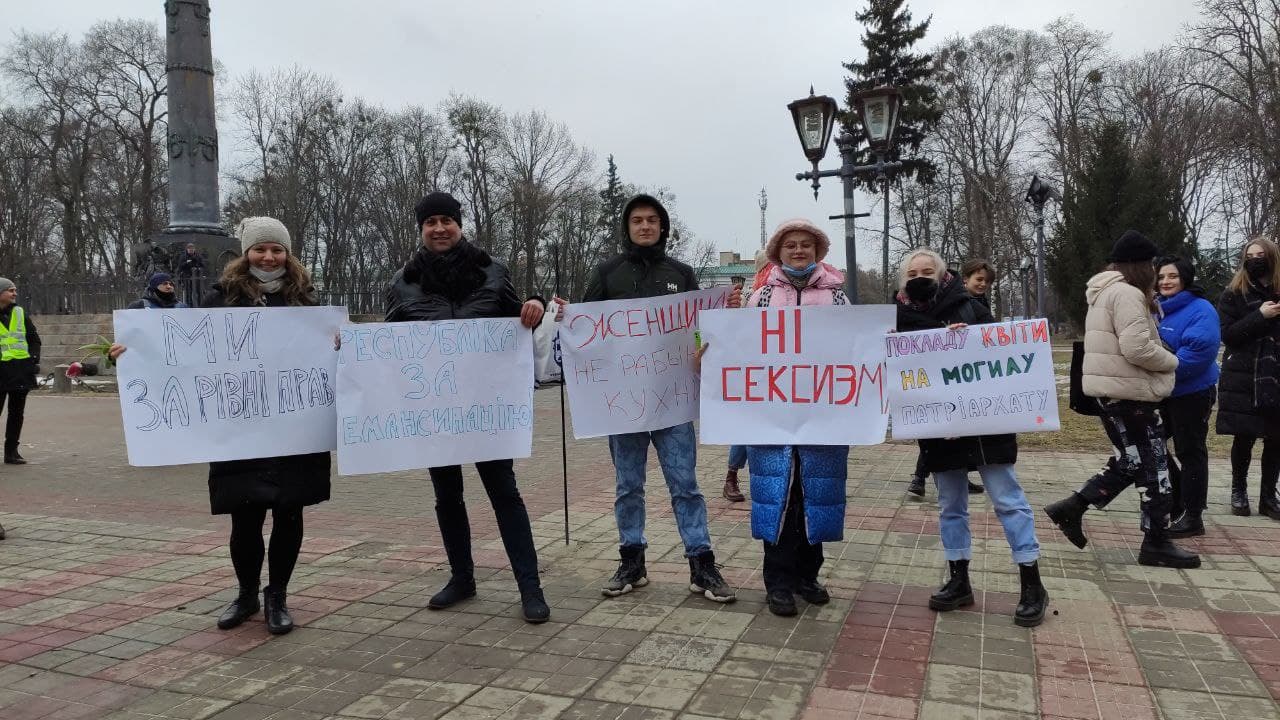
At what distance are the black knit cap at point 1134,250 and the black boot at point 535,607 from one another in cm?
355

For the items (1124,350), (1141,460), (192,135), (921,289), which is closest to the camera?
(921,289)

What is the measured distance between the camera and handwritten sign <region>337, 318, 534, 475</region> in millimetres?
4113

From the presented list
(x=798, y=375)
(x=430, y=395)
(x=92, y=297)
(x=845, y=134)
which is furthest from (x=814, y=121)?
(x=92, y=297)

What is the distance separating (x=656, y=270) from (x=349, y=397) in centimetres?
169

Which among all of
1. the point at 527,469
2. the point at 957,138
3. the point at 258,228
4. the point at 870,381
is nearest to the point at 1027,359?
the point at 870,381

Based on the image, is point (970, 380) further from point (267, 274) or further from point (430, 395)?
point (267, 274)

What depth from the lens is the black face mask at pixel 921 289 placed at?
4.08 metres

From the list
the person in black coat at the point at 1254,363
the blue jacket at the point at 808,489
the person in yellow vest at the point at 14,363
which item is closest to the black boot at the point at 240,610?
the blue jacket at the point at 808,489

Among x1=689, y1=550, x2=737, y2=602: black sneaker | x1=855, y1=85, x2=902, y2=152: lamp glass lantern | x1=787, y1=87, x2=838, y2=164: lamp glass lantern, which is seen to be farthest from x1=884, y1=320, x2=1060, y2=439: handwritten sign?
x1=855, y1=85, x2=902, y2=152: lamp glass lantern

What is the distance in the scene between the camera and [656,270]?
178 inches

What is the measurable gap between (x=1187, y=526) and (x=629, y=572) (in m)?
3.72

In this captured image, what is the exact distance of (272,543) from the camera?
412 centimetres

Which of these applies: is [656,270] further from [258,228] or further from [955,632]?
[955,632]

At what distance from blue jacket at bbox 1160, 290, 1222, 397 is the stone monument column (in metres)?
14.5
